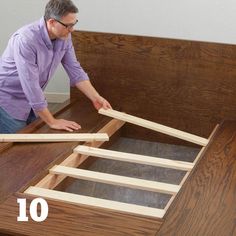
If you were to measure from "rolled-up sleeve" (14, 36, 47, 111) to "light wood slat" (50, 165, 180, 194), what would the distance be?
0.40m

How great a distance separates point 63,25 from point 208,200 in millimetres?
964

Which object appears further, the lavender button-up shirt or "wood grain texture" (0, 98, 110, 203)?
the lavender button-up shirt

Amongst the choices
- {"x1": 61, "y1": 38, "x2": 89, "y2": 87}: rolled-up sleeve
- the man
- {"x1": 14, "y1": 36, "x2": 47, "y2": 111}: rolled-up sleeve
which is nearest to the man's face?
the man

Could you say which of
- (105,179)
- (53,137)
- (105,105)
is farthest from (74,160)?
(105,105)

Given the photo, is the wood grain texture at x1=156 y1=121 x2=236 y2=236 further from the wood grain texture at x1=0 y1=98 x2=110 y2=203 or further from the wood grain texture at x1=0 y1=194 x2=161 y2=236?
the wood grain texture at x1=0 y1=98 x2=110 y2=203

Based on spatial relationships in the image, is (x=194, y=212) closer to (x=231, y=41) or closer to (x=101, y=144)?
(x=101, y=144)

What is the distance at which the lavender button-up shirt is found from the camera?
205 centimetres

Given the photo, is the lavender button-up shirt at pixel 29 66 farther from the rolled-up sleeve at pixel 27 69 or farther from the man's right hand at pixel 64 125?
the man's right hand at pixel 64 125

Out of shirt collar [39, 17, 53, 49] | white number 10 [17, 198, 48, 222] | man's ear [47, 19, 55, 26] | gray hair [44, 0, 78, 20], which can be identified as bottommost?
white number 10 [17, 198, 48, 222]

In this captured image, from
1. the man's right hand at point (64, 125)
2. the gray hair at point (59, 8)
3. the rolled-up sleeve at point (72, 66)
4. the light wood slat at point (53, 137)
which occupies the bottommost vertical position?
the light wood slat at point (53, 137)

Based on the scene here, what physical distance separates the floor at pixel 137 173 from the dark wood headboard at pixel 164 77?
0.40ft

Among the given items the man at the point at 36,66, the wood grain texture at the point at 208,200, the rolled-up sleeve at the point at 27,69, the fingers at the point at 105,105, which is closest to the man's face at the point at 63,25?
the man at the point at 36,66

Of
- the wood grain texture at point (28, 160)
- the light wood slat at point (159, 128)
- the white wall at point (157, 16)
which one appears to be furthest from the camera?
the white wall at point (157, 16)

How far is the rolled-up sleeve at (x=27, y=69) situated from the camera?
2.04 metres
